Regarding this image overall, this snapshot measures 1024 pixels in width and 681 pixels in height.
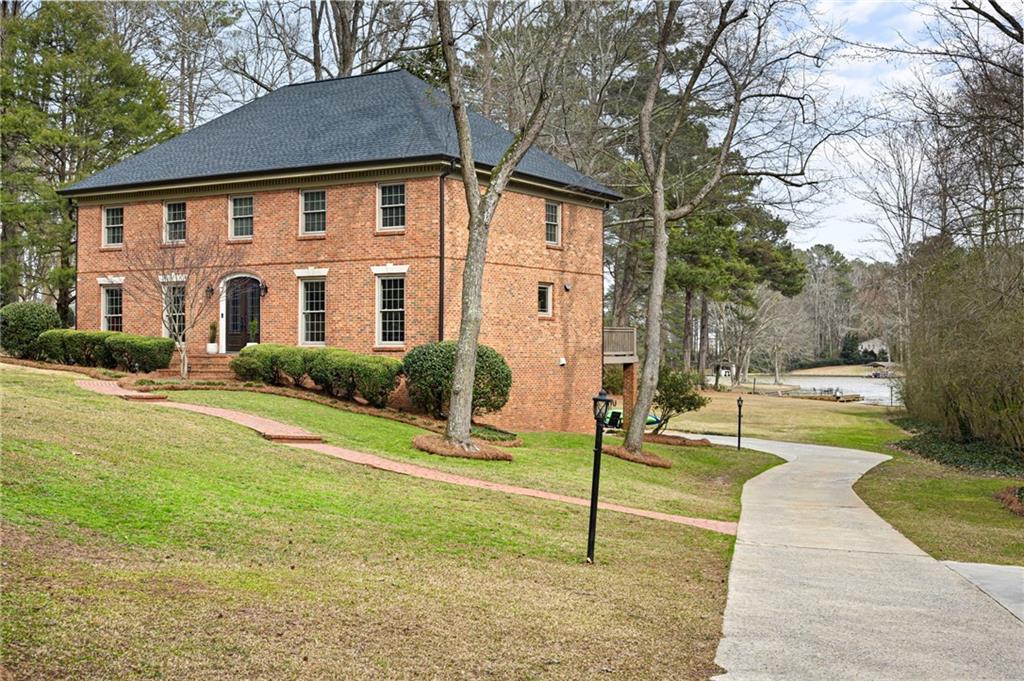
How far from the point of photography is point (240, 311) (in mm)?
28734

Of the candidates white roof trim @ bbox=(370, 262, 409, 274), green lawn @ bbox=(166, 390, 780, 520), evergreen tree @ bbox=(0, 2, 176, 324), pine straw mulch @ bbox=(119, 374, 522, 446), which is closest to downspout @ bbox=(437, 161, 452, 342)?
white roof trim @ bbox=(370, 262, 409, 274)

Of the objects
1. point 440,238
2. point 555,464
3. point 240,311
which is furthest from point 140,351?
point 555,464

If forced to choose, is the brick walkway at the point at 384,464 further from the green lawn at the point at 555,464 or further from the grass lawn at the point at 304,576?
the grass lawn at the point at 304,576

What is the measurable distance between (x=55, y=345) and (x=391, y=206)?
11218mm

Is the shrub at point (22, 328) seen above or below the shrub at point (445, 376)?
above

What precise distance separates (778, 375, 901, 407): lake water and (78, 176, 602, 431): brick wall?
136 feet

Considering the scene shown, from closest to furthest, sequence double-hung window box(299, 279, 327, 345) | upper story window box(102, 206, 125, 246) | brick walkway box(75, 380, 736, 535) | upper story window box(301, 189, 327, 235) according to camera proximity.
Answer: brick walkway box(75, 380, 736, 535) < upper story window box(301, 189, 327, 235) < double-hung window box(299, 279, 327, 345) < upper story window box(102, 206, 125, 246)

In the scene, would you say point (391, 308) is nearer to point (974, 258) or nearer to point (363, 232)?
point (363, 232)

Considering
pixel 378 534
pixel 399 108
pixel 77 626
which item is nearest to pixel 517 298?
pixel 399 108

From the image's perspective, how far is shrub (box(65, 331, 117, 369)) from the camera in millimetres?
27781

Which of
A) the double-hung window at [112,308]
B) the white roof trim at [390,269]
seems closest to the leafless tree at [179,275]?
the double-hung window at [112,308]

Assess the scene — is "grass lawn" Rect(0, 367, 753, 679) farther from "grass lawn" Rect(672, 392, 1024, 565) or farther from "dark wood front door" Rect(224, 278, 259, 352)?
"dark wood front door" Rect(224, 278, 259, 352)

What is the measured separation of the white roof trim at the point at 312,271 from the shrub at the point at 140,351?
4.05 meters

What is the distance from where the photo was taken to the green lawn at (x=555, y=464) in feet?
56.0
